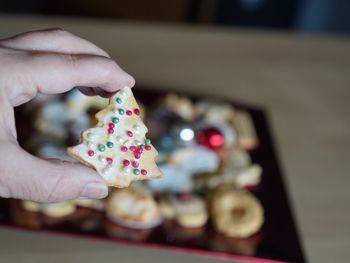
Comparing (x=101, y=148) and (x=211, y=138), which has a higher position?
(x=101, y=148)

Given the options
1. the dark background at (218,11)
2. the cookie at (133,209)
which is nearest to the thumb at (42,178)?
the cookie at (133,209)

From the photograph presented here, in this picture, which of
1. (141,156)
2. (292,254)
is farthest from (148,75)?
(141,156)

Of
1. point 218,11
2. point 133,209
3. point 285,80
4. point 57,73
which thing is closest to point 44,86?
A: point 57,73

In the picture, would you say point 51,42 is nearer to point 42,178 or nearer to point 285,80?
point 42,178

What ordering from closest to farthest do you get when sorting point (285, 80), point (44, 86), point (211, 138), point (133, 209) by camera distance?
point (44, 86) → point (133, 209) → point (211, 138) → point (285, 80)

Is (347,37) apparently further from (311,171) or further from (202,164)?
(202,164)

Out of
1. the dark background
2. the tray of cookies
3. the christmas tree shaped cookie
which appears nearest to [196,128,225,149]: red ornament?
the tray of cookies

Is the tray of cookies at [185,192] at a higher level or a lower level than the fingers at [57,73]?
lower

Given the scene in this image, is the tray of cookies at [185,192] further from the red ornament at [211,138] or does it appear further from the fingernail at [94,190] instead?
the fingernail at [94,190]
